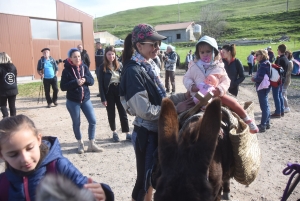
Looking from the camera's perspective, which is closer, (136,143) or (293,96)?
(136,143)

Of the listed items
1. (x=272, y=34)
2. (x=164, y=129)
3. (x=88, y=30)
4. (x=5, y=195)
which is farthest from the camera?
(x=272, y=34)

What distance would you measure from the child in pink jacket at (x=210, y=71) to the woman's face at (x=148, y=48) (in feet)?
1.90

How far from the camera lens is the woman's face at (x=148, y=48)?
8.63ft

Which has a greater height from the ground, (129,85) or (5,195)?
(129,85)

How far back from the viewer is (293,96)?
1168 centimetres

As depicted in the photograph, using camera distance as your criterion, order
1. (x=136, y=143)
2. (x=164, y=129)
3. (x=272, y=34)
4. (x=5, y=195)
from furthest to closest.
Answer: (x=272, y=34) → (x=136, y=143) → (x=164, y=129) → (x=5, y=195)

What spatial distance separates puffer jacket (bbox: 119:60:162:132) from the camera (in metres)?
2.50

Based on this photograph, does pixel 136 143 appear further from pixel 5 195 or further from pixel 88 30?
pixel 88 30

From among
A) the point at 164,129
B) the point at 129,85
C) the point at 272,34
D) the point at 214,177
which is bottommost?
the point at 214,177

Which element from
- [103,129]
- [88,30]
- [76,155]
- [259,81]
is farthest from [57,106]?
[88,30]

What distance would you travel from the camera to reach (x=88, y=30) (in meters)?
23.7

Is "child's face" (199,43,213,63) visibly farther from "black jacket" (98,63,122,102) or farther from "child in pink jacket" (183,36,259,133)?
"black jacket" (98,63,122,102)

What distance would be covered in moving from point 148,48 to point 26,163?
1.56m

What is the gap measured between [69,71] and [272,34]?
63755 mm
